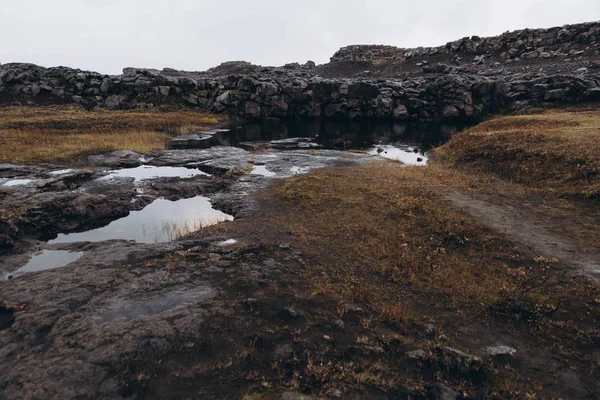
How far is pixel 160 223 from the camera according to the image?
1277 cm

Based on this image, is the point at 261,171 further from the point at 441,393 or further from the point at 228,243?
the point at 441,393

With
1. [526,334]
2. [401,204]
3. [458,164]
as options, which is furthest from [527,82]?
[526,334]

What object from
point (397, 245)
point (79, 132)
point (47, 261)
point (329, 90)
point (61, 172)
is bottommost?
point (47, 261)

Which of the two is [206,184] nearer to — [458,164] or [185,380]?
[185,380]

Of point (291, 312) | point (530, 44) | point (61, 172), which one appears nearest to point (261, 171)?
point (61, 172)

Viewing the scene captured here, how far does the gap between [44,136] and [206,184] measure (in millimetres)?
18278

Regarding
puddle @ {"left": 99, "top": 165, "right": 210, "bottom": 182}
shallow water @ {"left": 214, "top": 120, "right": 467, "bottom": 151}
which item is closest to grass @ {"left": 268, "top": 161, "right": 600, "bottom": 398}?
puddle @ {"left": 99, "top": 165, "right": 210, "bottom": 182}

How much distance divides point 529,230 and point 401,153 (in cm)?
1829

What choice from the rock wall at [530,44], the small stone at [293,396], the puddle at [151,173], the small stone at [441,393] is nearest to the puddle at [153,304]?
the small stone at [293,396]

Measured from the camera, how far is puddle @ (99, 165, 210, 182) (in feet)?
59.6

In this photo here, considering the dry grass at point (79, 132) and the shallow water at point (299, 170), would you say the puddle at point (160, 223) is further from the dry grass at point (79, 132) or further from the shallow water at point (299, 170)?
the dry grass at point (79, 132)

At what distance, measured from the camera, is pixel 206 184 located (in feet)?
56.3

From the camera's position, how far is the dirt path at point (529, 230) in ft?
29.5

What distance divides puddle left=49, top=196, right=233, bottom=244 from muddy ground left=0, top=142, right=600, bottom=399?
0.95 m
